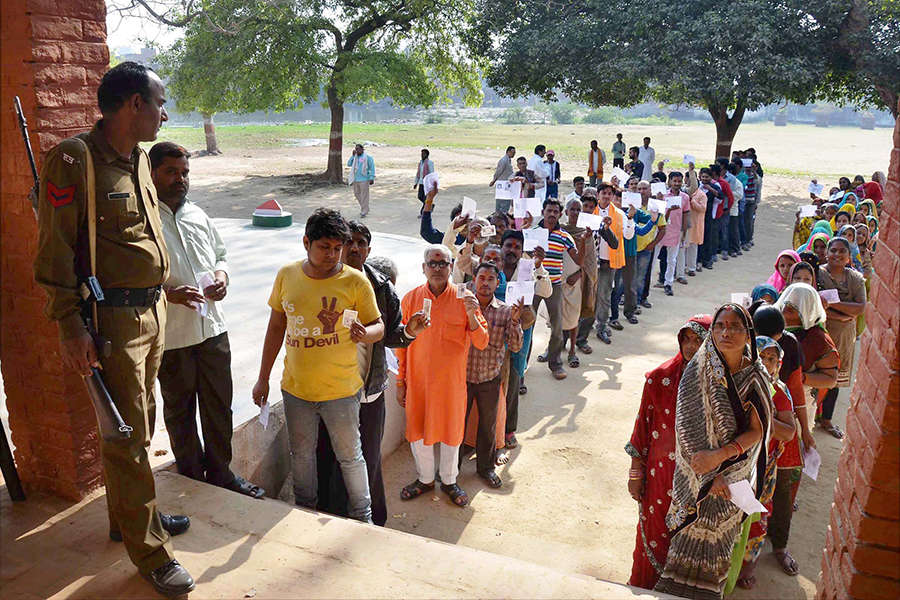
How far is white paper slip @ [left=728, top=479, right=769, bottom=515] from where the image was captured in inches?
122

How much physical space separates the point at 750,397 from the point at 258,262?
6381 millimetres

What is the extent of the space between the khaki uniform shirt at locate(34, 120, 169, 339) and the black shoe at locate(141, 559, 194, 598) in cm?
101

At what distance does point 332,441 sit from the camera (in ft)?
12.1

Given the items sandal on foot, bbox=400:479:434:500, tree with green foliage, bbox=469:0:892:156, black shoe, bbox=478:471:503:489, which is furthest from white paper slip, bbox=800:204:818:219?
tree with green foliage, bbox=469:0:892:156

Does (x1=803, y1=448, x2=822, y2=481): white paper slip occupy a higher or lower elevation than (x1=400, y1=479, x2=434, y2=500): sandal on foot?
higher

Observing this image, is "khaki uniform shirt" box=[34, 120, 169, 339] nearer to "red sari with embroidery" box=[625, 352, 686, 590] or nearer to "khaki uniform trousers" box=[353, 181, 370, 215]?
"red sari with embroidery" box=[625, 352, 686, 590]

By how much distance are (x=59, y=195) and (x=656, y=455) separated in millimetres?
2921

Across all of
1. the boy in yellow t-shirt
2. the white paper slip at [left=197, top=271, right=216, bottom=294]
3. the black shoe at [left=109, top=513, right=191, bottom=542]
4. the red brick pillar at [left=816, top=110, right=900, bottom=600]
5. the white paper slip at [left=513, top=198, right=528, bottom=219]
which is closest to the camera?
the red brick pillar at [left=816, top=110, right=900, bottom=600]

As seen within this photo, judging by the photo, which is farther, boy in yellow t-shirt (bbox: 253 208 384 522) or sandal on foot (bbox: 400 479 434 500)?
sandal on foot (bbox: 400 479 434 500)

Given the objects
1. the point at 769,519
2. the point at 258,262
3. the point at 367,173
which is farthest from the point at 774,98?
the point at 769,519

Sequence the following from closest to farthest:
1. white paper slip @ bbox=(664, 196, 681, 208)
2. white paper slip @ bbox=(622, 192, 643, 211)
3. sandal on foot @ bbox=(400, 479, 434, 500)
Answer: sandal on foot @ bbox=(400, 479, 434, 500) < white paper slip @ bbox=(622, 192, 643, 211) < white paper slip @ bbox=(664, 196, 681, 208)

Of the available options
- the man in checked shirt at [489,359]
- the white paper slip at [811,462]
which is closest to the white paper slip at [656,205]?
the man in checked shirt at [489,359]

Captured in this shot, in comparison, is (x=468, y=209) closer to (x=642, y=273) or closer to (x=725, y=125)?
(x=642, y=273)

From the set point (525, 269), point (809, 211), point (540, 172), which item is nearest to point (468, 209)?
point (525, 269)
